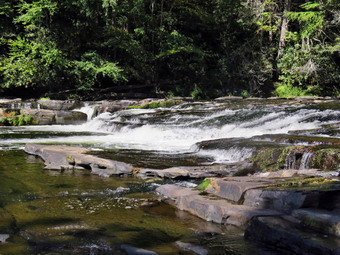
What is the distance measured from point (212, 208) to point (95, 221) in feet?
4.26

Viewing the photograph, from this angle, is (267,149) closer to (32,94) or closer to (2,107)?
(2,107)

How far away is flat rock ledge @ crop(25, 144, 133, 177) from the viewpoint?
6.82 m

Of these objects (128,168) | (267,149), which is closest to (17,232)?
(128,168)

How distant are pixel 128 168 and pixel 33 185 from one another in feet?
5.42

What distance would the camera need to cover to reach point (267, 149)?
23.4ft

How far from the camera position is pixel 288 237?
3.25 metres

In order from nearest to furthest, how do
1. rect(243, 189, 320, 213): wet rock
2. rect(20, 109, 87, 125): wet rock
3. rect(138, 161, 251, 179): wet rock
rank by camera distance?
rect(243, 189, 320, 213): wet rock < rect(138, 161, 251, 179): wet rock < rect(20, 109, 87, 125): wet rock

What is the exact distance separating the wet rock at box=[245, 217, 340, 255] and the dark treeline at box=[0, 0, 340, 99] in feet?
61.6

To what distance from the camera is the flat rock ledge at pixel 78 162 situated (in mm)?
6824

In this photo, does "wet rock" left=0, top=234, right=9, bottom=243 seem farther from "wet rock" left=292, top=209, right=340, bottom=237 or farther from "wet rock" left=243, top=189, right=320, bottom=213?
"wet rock" left=292, top=209, right=340, bottom=237

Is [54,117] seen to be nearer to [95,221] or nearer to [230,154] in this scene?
[230,154]

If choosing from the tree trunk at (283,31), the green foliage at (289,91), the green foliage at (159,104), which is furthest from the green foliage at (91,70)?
the tree trunk at (283,31)

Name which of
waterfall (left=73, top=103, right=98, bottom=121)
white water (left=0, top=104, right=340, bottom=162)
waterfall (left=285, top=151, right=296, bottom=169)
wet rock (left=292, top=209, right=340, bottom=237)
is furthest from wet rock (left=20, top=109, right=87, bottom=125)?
wet rock (left=292, top=209, right=340, bottom=237)

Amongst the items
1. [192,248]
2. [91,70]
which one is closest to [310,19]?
[91,70]
